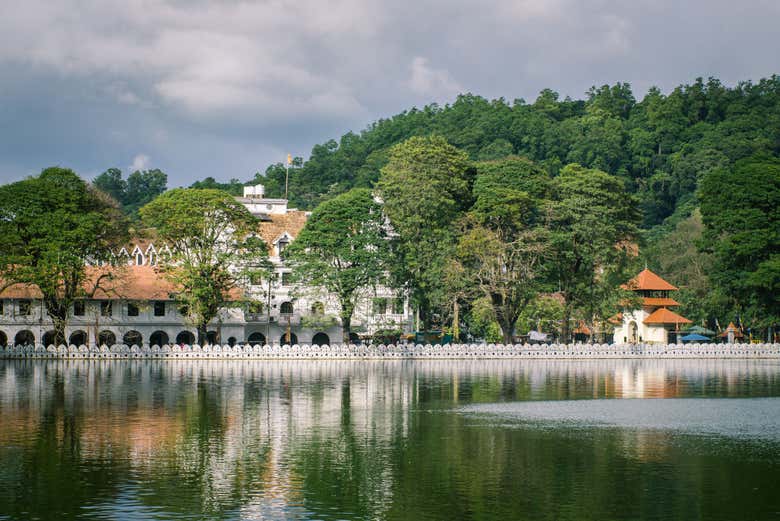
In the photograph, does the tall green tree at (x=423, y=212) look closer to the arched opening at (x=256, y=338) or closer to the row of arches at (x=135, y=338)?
the row of arches at (x=135, y=338)

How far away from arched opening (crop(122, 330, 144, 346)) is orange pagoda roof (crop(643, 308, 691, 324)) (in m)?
53.5

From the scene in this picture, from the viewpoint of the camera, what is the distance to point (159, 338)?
94.4 metres

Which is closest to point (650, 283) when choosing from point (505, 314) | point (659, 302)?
point (659, 302)

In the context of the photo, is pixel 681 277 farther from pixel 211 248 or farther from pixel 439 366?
pixel 211 248

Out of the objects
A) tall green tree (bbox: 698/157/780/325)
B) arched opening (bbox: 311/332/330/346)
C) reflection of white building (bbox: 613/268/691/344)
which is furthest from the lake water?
reflection of white building (bbox: 613/268/691/344)

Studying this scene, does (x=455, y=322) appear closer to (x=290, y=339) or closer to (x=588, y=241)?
(x=588, y=241)

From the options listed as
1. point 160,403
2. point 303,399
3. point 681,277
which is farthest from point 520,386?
point 681,277

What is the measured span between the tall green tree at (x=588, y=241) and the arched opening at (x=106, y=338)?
41152mm

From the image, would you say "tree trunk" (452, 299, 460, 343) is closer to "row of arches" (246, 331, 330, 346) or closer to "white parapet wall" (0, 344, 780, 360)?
"white parapet wall" (0, 344, 780, 360)

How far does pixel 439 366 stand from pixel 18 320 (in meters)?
38.0

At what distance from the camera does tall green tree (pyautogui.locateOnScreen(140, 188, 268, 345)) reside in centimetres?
8438

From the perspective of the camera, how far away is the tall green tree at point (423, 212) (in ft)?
294

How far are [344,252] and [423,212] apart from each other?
8.35 metres

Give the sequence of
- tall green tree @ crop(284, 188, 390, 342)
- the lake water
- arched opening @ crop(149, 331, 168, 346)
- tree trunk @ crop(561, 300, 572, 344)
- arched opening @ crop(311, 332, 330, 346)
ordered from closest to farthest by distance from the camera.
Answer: the lake water → tall green tree @ crop(284, 188, 390, 342) → tree trunk @ crop(561, 300, 572, 344) → arched opening @ crop(149, 331, 168, 346) → arched opening @ crop(311, 332, 330, 346)
